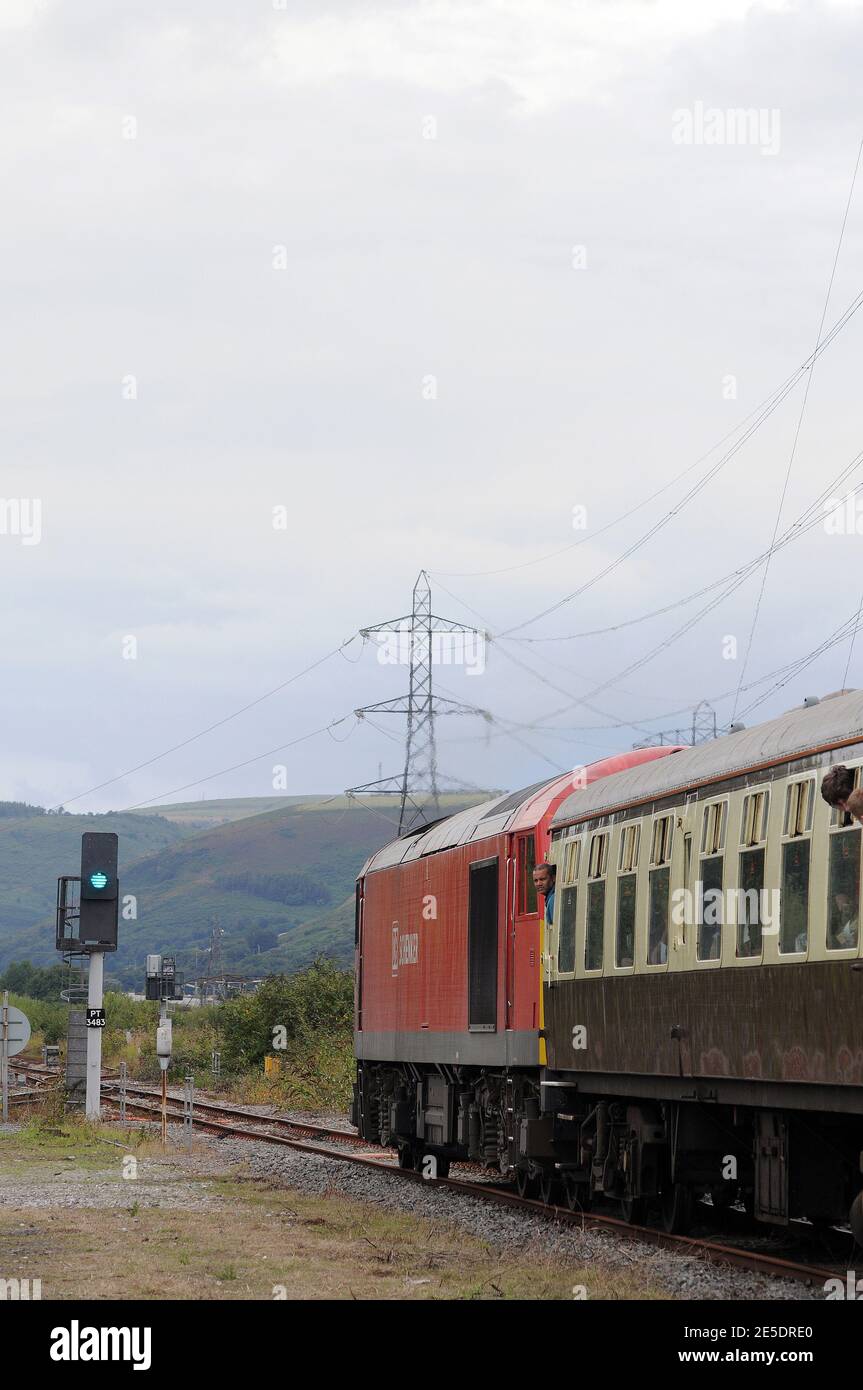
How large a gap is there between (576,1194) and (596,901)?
392 cm

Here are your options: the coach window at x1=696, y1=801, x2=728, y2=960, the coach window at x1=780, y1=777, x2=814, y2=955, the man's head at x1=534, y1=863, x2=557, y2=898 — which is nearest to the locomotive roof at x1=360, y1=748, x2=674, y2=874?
the man's head at x1=534, y1=863, x2=557, y2=898

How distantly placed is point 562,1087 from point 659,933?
3852 millimetres

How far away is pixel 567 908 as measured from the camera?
734 inches

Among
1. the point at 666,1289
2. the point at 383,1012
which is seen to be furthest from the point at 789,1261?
the point at 383,1012

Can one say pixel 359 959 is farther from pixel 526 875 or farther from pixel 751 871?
pixel 751 871

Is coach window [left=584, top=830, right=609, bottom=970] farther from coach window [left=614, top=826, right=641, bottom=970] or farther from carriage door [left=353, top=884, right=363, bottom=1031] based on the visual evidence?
carriage door [left=353, top=884, right=363, bottom=1031]

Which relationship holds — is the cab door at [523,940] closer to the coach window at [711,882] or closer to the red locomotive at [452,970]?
the red locomotive at [452,970]

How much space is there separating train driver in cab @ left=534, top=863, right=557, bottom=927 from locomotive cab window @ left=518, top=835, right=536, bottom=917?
26.7 inches

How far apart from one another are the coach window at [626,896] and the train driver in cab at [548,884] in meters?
2.23

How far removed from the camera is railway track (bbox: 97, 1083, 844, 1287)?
567 inches

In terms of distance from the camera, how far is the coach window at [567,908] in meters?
18.5

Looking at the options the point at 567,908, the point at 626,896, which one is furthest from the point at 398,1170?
the point at 626,896

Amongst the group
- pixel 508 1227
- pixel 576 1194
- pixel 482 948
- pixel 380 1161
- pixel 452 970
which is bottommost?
pixel 380 1161
